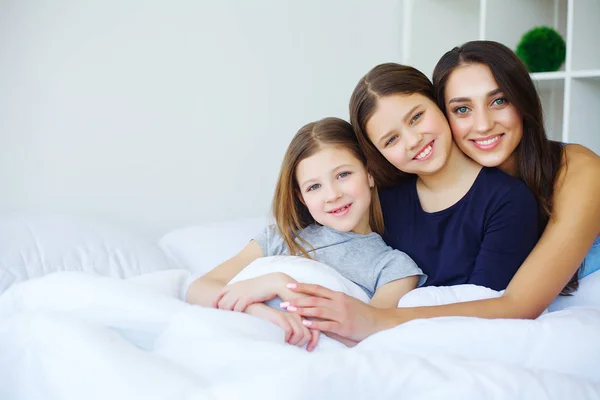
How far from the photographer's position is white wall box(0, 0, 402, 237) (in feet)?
5.88

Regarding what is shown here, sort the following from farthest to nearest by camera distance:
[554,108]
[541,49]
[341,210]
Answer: [554,108] → [541,49] → [341,210]

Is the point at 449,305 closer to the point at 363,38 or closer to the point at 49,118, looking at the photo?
the point at 49,118

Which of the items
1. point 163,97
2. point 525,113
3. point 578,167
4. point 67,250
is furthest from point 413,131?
point 163,97

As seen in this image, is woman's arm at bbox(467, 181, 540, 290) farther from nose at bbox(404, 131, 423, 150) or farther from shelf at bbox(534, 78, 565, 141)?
shelf at bbox(534, 78, 565, 141)

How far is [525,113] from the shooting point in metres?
1.35

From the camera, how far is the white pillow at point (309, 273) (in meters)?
1.22

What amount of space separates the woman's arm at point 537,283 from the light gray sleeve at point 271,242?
30 centimetres

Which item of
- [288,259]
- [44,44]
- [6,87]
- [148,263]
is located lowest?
[148,263]

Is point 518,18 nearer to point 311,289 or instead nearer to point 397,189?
point 397,189

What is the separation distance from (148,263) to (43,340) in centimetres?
72

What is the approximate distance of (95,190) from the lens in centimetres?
192

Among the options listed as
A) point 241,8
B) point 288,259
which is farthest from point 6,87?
point 288,259

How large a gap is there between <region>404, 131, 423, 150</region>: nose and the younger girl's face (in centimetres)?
13

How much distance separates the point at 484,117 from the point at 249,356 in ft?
2.42
